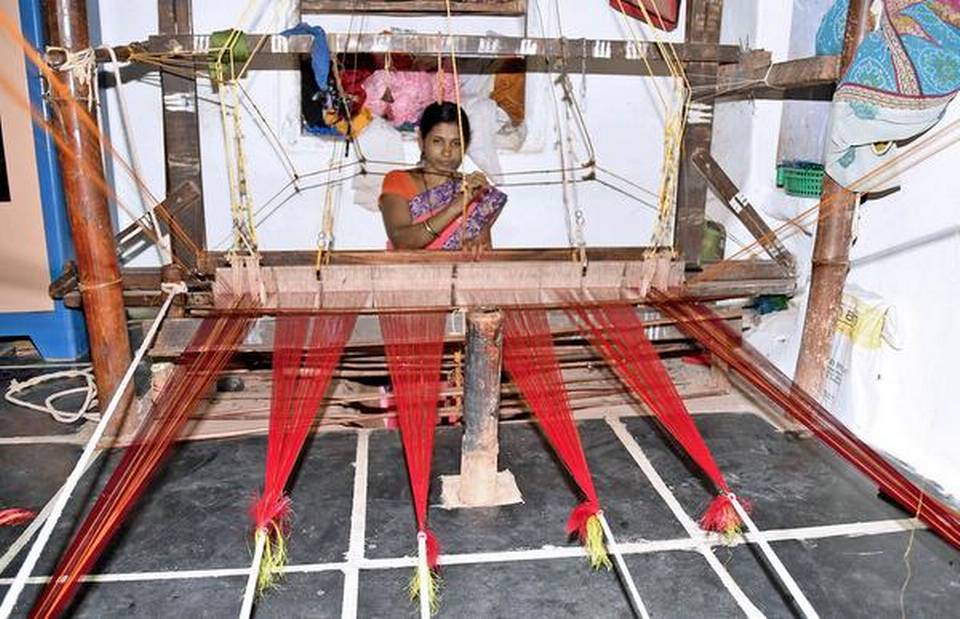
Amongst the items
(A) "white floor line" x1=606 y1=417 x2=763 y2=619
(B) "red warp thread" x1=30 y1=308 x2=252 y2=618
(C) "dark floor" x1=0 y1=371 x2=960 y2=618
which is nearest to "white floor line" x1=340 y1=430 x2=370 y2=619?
(C) "dark floor" x1=0 y1=371 x2=960 y2=618

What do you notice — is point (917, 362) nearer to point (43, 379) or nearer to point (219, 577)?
point (219, 577)

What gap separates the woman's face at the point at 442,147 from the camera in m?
3.06

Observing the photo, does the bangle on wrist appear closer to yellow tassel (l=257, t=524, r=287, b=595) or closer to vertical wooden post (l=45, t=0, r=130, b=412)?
vertical wooden post (l=45, t=0, r=130, b=412)

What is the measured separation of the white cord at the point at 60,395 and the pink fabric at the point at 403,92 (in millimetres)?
1762

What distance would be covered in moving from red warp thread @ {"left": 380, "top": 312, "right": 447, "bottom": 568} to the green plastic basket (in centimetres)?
179

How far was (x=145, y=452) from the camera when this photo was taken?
1.75 meters

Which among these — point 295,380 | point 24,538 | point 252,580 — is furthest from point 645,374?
point 24,538

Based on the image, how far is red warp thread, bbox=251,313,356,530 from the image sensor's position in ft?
5.62

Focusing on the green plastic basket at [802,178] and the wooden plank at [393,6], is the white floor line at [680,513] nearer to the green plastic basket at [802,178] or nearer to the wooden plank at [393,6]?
the green plastic basket at [802,178]

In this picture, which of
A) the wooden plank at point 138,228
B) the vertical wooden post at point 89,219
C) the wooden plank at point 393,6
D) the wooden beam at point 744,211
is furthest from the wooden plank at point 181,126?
the wooden beam at point 744,211

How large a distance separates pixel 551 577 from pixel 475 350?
57 centimetres

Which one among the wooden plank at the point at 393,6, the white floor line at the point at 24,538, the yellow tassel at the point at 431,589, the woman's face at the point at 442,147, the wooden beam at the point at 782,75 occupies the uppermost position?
the wooden plank at the point at 393,6

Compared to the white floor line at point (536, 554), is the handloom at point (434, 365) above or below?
above

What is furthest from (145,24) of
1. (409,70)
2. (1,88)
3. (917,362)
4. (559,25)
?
(917,362)
